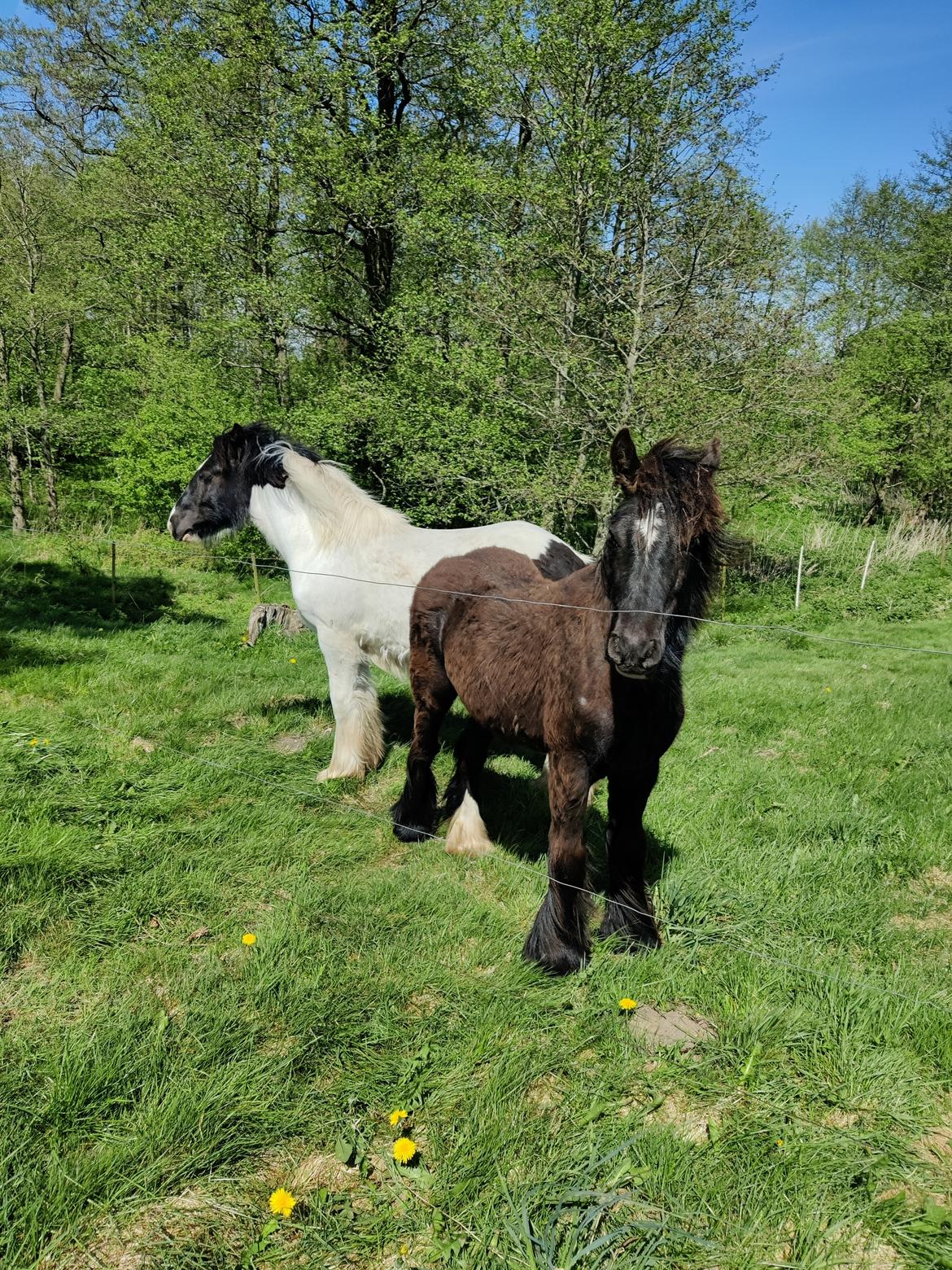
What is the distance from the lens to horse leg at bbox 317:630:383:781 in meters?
4.93

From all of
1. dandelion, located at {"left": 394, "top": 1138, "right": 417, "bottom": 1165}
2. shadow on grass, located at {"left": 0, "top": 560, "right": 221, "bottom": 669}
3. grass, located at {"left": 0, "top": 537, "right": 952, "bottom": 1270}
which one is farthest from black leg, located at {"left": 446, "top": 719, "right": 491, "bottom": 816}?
shadow on grass, located at {"left": 0, "top": 560, "right": 221, "bottom": 669}

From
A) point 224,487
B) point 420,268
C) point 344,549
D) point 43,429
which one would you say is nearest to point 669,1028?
point 344,549

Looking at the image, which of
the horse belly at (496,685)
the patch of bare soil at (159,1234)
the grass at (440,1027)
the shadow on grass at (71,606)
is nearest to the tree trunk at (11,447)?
the shadow on grass at (71,606)

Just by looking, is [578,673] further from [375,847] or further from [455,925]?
[375,847]

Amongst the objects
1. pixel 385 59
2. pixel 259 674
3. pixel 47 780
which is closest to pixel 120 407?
pixel 385 59

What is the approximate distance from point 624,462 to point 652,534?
27 cm

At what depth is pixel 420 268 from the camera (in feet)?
42.8

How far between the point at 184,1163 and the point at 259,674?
5.05m

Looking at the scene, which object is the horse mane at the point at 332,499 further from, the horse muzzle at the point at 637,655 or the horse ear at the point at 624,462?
the horse muzzle at the point at 637,655

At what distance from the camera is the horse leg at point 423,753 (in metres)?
3.96

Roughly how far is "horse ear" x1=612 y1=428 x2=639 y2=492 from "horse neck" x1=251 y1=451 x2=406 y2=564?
3.02m

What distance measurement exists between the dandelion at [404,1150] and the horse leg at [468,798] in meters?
1.95

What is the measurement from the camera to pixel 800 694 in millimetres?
6898

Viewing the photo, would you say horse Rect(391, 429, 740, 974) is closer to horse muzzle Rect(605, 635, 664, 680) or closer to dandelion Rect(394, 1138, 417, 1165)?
horse muzzle Rect(605, 635, 664, 680)
